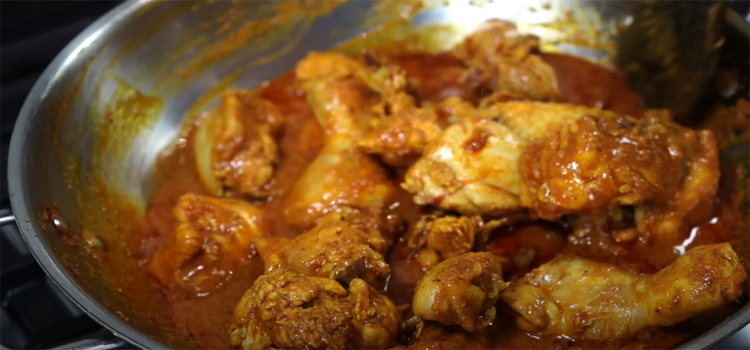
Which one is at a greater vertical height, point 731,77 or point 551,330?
point 731,77

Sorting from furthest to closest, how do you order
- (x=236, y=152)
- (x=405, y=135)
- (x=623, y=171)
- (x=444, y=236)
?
(x=236, y=152), (x=405, y=135), (x=444, y=236), (x=623, y=171)

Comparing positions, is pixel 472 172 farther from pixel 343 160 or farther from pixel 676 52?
pixel 676 52

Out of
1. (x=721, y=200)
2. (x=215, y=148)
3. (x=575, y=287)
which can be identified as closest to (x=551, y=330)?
(x=575, y=287)

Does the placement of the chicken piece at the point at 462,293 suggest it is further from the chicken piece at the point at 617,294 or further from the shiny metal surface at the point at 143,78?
the shiny metal surface at the point at 143,78

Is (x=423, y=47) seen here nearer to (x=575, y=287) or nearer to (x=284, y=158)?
(x=284, y=158)

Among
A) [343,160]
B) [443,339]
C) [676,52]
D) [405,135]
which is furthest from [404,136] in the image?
[676,52]

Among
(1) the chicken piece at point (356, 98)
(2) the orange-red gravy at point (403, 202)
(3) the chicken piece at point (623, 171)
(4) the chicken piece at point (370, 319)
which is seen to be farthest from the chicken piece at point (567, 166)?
(4) the chicken piece at point (370, 319)
